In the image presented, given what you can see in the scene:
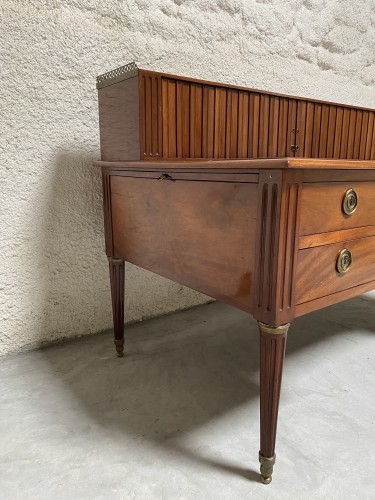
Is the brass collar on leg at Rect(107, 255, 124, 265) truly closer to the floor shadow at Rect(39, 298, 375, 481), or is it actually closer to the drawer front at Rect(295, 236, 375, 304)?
the floor shadow at Rect(39, 298, 375, 481)

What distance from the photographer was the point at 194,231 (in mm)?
1165

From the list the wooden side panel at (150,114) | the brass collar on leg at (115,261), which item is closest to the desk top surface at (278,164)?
the wooden side panel at (150,114)

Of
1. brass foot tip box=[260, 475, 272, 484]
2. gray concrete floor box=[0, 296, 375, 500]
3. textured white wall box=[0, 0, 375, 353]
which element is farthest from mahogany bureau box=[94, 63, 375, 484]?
textured white wall box=[0, 0, 375, 353]

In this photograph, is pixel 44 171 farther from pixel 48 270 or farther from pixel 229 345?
pixel 229 345

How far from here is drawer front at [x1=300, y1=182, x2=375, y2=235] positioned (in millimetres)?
938

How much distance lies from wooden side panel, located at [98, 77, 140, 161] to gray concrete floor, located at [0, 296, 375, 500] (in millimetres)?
803

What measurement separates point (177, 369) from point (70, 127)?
1067mm

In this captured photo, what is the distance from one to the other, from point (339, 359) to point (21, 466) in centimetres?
121

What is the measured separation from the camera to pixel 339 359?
1.68m

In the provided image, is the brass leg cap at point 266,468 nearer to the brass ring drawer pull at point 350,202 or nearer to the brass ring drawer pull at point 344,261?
the brass ring drawer pull at point 344,261

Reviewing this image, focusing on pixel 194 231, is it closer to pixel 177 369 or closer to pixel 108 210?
pixel 108 210

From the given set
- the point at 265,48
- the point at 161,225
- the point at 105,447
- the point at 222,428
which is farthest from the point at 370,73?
the point at 105,447

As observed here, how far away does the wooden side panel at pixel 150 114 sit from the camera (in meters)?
1.29

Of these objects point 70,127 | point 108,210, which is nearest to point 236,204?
point 108,210
